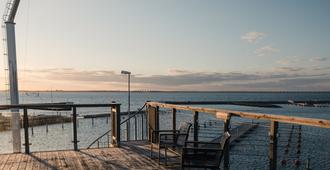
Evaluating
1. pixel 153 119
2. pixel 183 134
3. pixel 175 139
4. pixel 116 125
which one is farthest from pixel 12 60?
pixel 183 134

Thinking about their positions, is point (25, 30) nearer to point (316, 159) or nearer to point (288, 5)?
point (288, 5)

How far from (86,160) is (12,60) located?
17.5 feet

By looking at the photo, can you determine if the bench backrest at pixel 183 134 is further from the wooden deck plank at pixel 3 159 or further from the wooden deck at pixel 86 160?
the wooden deck plank at pixel 3 159

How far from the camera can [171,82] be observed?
193 ft

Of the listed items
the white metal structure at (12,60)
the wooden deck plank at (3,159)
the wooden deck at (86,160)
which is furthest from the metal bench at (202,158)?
the white metal structure at (12,60)

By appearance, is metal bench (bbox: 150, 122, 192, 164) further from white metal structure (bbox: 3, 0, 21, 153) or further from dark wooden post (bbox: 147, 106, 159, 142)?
white metal structure (bbox: 3, 0, 21, 153)

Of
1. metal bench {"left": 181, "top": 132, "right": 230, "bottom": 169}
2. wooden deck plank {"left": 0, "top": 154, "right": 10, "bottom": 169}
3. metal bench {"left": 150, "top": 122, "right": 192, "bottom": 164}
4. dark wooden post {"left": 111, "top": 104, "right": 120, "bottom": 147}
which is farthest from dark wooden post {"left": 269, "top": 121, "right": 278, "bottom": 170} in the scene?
wooden deck plank {"left": 0, "top": 154, "right": 10, "bottom": 169}

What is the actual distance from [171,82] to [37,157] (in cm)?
5294

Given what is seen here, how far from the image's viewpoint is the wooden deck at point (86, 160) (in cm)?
550

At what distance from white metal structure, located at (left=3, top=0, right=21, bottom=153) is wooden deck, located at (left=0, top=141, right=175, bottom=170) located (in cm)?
351

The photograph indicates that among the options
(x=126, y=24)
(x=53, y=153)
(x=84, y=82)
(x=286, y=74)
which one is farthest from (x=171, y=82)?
(x=53, y=153)

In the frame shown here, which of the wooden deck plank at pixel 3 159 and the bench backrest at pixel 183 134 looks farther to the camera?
the wooden deck plank at pixel 3 159

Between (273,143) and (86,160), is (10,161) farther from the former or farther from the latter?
(273,143)

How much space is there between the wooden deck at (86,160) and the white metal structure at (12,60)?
351 cm
